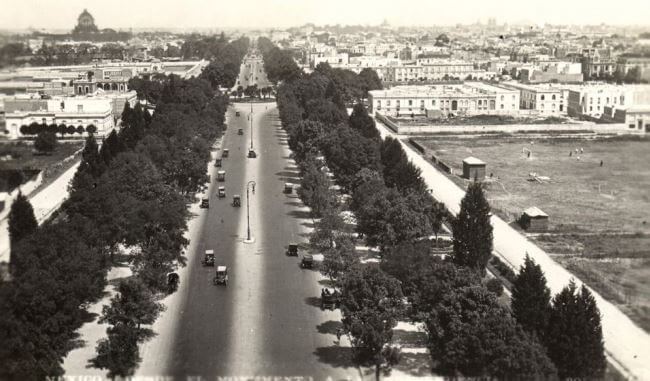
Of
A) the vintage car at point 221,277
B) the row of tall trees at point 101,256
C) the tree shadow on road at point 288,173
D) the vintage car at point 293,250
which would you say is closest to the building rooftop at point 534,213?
the vintage car at point 293,250

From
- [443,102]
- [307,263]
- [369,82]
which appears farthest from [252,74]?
[307,263]

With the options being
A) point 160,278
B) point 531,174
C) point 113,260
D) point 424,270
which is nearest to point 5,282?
point 160,278

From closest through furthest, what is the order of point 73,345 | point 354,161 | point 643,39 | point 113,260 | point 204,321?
point 73,345 < point 204,321 < point 643,39 < point 113,260 < point 354,161

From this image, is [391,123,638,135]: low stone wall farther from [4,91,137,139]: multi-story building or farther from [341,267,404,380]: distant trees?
[341,267,404,380]: distant trees

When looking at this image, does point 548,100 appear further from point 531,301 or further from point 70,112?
point 531,301

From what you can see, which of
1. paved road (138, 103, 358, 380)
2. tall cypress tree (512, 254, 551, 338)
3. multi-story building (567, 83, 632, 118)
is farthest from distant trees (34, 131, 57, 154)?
multi-story building (567, 83, 632, 118)

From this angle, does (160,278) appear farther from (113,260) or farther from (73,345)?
(113,260)

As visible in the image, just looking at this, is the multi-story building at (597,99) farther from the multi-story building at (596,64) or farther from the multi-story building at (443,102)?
the multi-story building at (596,64)
